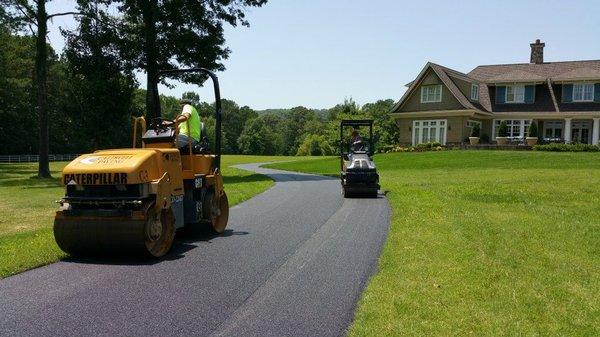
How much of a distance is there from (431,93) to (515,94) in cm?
671

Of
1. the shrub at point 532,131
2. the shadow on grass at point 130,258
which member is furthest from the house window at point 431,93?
the shadow on grass at point 130,258

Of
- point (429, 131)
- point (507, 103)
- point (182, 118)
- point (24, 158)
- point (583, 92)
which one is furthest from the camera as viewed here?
point (24, 158)

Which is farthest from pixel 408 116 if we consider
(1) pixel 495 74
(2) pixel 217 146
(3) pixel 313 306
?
(3) pixel 313 306

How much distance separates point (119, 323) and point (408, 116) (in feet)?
129

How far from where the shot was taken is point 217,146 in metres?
9.09

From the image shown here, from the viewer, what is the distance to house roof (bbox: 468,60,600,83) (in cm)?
3909

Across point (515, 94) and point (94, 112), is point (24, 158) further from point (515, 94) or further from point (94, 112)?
point (515, 94)

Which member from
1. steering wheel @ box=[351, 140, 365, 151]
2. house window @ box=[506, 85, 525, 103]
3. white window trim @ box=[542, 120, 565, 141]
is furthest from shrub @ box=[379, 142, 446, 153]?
steering wheel @ box=[351, 140, 365, 151]

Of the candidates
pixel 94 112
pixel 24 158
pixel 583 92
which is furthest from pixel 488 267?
pixel 24 158

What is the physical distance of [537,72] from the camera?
42000mm

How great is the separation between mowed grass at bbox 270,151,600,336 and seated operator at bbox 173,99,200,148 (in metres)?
3.76

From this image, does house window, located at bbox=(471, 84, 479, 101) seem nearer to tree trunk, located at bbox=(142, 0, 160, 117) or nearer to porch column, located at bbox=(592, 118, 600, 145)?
porch column, located at bbox=(592, 118, 600, 145)

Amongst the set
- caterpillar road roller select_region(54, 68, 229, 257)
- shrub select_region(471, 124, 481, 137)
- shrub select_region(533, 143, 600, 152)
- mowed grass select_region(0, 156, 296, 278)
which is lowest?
mowed grass select_region(0, 156, 296, 278)

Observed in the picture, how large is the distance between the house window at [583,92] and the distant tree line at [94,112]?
56.4 feet
